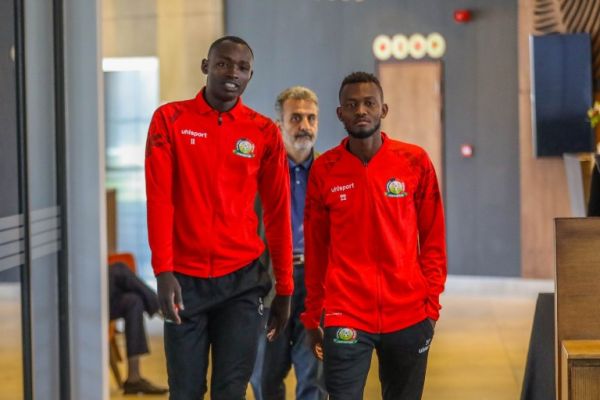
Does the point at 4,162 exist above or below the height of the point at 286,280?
above

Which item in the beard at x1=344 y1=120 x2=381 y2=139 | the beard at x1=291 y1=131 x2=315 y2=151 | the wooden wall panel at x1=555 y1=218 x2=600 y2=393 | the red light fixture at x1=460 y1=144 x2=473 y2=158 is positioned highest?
the red light fixture at x1=460 y1=144 x2=473 y2=158

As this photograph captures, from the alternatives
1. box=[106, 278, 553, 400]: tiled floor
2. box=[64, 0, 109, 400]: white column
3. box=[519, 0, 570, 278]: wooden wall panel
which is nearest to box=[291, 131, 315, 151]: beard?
box=[64, 0, 109, 400]: white column

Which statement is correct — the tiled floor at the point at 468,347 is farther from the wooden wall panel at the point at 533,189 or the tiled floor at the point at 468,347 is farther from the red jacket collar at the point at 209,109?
the red jacket collar at the point at 209,109

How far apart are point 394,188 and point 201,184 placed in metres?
0.53

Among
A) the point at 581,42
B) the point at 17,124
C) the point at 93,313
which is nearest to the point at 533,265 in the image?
the point at 581,42

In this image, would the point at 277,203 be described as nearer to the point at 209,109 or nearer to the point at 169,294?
the point at 209,109

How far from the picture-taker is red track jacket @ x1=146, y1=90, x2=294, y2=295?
2.85 m

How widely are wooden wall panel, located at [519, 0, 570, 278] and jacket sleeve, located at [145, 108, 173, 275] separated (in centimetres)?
806

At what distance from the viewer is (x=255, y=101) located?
37.0 feet

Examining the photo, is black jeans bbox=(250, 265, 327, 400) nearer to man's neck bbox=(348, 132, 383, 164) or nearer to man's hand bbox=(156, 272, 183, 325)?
man's neck bbox=(348, 132, 383, 164)

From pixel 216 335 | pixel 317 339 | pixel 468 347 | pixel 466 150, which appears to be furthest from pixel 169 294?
pixel 466 150

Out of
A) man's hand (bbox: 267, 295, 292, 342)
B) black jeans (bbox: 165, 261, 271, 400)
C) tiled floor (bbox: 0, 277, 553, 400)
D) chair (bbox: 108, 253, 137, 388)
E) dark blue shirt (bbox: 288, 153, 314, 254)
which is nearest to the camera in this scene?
black jeans (bbox: 165, 261, 271, 400)

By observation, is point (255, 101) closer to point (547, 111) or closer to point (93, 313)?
point (547, 111)

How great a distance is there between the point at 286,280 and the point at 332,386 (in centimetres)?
33
